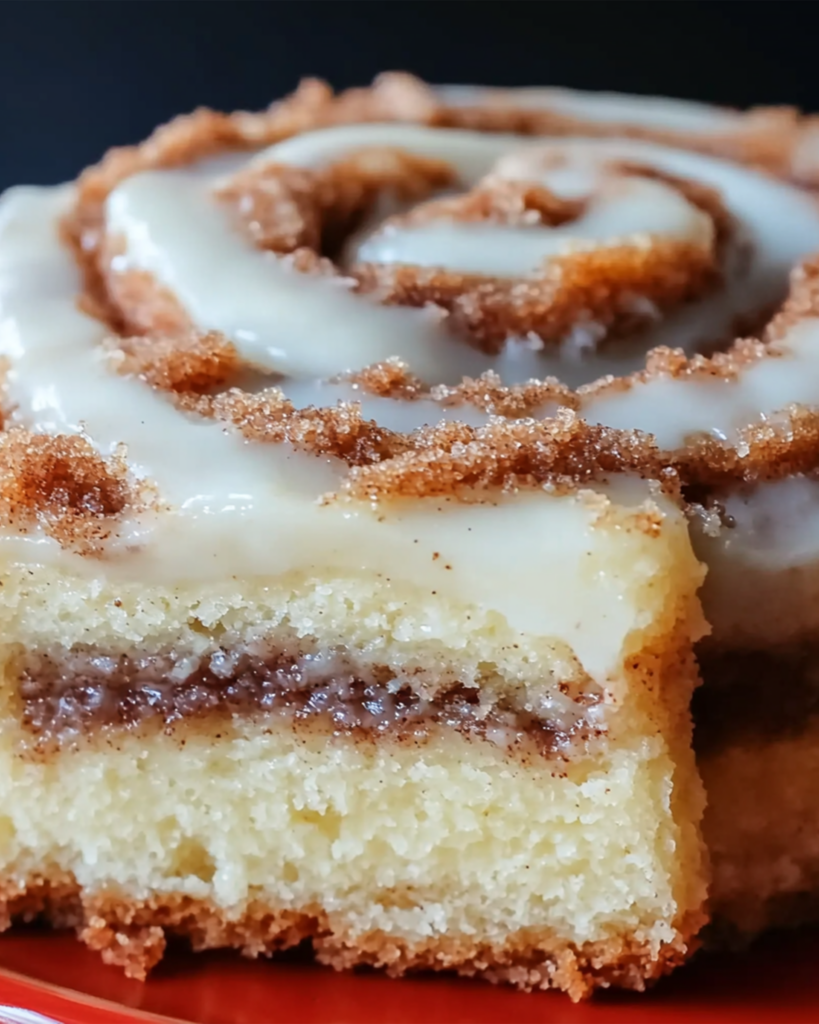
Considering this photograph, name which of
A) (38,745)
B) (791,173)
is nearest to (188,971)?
(38,745)

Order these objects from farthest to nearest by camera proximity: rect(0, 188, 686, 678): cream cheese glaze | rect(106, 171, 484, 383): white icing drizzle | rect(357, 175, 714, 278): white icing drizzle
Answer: rect(357, 175, 714, 278): white icing drizzle → rect(106, 171, 484, 383): white icing drizzle → rect(0, 188, 686, 678): cream cheese glaze

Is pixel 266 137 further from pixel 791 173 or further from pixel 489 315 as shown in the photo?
pixel 791 173

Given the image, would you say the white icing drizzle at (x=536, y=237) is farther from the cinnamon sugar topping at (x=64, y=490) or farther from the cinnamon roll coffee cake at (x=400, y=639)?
the cinnamon sugar topping at (x=64, y=490)

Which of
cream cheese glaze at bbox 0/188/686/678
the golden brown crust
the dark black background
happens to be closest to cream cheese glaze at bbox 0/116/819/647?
cream cheese glaze at bbox 0/188/686/678

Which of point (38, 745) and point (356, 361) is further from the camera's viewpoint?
point (356, 361)

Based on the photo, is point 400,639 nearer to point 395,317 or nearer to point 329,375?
point 329,375

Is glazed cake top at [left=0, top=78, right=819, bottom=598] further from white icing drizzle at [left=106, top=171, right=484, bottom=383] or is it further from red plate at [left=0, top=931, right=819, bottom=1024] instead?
red plate at [left=0, top=931, right=819, bottom=1024]

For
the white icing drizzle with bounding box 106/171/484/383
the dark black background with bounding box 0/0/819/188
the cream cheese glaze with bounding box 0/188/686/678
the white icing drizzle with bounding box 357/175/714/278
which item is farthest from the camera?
the dark black background with bounding box 0/0/819/188

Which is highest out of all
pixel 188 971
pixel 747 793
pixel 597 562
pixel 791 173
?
pixel 791 173
